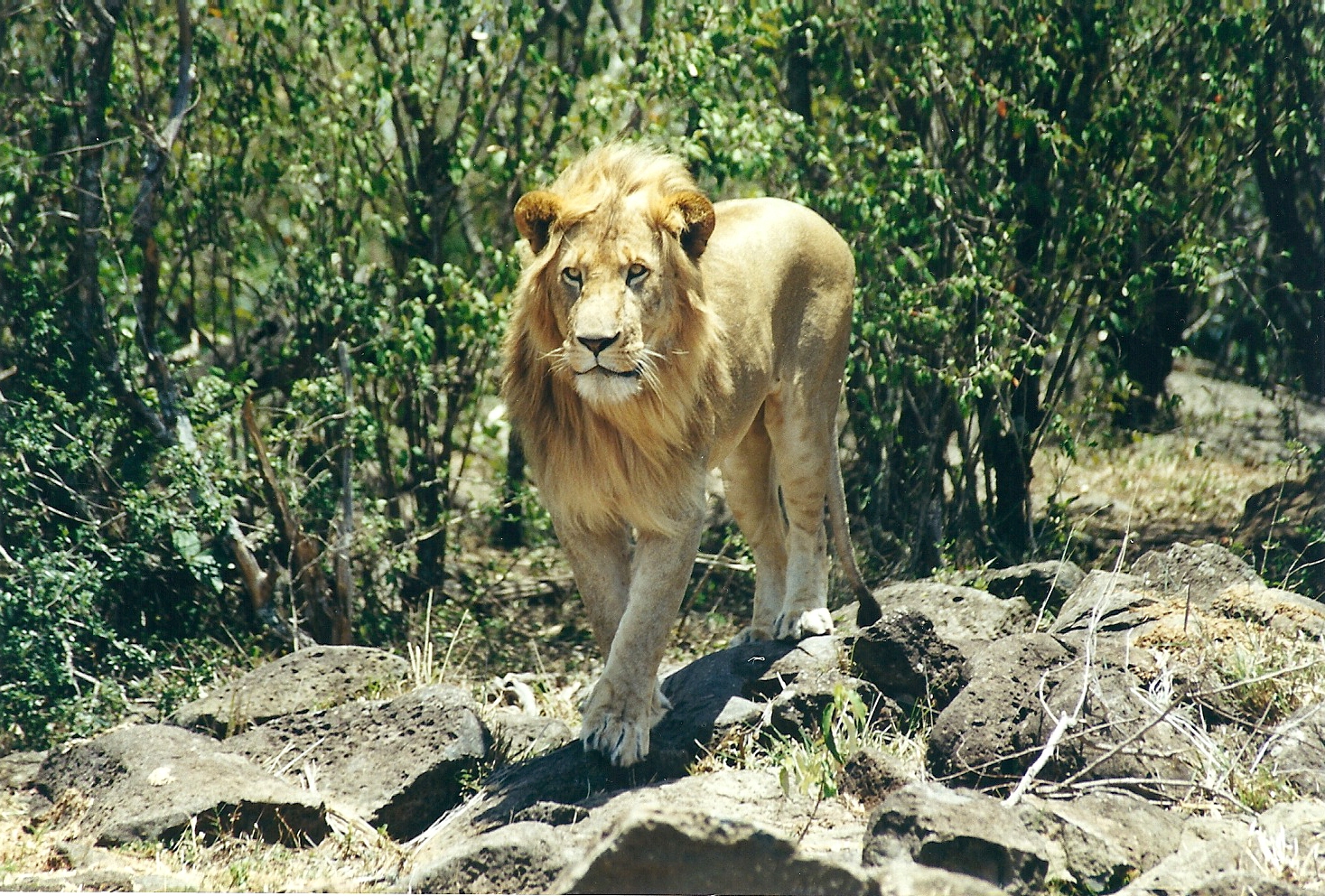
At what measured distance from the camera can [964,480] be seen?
7332mm

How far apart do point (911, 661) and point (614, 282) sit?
171 centimetres

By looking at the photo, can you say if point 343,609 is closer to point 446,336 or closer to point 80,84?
point 446,336

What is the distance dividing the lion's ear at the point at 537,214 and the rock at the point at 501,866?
1803 mm

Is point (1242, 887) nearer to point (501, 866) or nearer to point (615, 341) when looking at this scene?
point (501, 866)

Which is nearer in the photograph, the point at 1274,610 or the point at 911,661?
the point at 911,661

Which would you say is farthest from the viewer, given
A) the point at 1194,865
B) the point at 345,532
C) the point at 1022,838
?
the point at 345,532

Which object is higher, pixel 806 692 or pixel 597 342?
pixel 597 342

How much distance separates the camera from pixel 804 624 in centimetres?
532

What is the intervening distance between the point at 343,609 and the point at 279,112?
2.48 metres

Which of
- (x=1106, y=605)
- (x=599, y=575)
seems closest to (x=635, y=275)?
(x=599, y=575)

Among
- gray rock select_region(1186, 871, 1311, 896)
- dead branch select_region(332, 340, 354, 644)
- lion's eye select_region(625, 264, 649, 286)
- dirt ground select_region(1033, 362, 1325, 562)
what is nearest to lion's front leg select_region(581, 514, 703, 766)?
lion's eye select_region(625, 264, 649, 286)

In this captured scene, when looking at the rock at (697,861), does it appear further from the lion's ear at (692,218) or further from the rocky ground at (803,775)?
the lion's ear at (692,218)

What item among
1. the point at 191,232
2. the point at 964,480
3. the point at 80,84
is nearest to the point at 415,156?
the point at 191,232

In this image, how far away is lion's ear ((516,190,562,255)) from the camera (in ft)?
14.1
